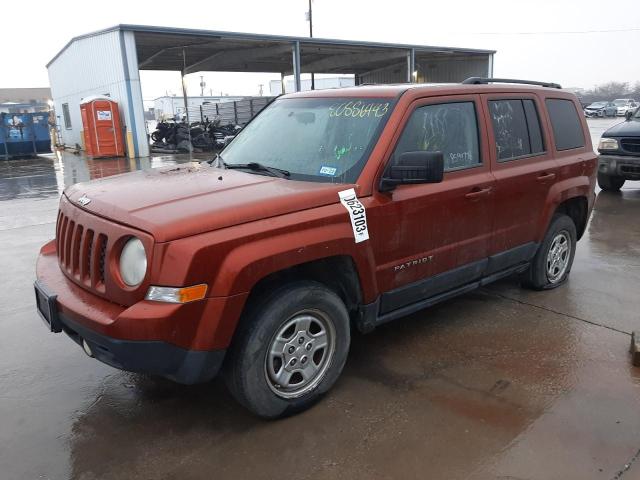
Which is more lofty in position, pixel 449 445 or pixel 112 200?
pixel 112 200

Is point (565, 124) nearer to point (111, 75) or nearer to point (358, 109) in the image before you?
point (358, 109)

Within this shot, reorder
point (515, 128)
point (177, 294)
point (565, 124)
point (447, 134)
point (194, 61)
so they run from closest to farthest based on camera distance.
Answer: point (177, 294), point (447, 134), point (515, 128), point (565, 124), point (194, 61)

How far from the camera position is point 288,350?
3002 millimetres

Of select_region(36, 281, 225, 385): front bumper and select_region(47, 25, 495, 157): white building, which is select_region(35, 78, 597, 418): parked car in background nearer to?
select_region(36, 281, 225, 385): front bumper

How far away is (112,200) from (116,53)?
18.1 m

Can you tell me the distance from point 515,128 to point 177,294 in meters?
3.07

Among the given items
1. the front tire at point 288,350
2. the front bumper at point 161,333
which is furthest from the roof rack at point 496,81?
the front bumper at point 161,333

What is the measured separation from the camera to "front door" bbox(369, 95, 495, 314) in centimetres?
335

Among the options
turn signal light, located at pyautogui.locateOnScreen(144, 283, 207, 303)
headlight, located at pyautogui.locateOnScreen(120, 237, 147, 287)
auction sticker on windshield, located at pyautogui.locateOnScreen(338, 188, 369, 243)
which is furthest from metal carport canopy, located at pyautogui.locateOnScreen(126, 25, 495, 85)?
turn signal light, located at pyautogui.locateOnScreen(144, 283, 207, 303)

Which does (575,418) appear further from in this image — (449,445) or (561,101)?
(561,101)

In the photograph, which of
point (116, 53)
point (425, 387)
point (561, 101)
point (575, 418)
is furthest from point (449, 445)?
point (116, 53)

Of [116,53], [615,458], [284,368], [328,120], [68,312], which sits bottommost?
[615,458]

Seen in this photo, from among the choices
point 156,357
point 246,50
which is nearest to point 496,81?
point 156,357

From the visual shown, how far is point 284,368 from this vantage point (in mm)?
3016
